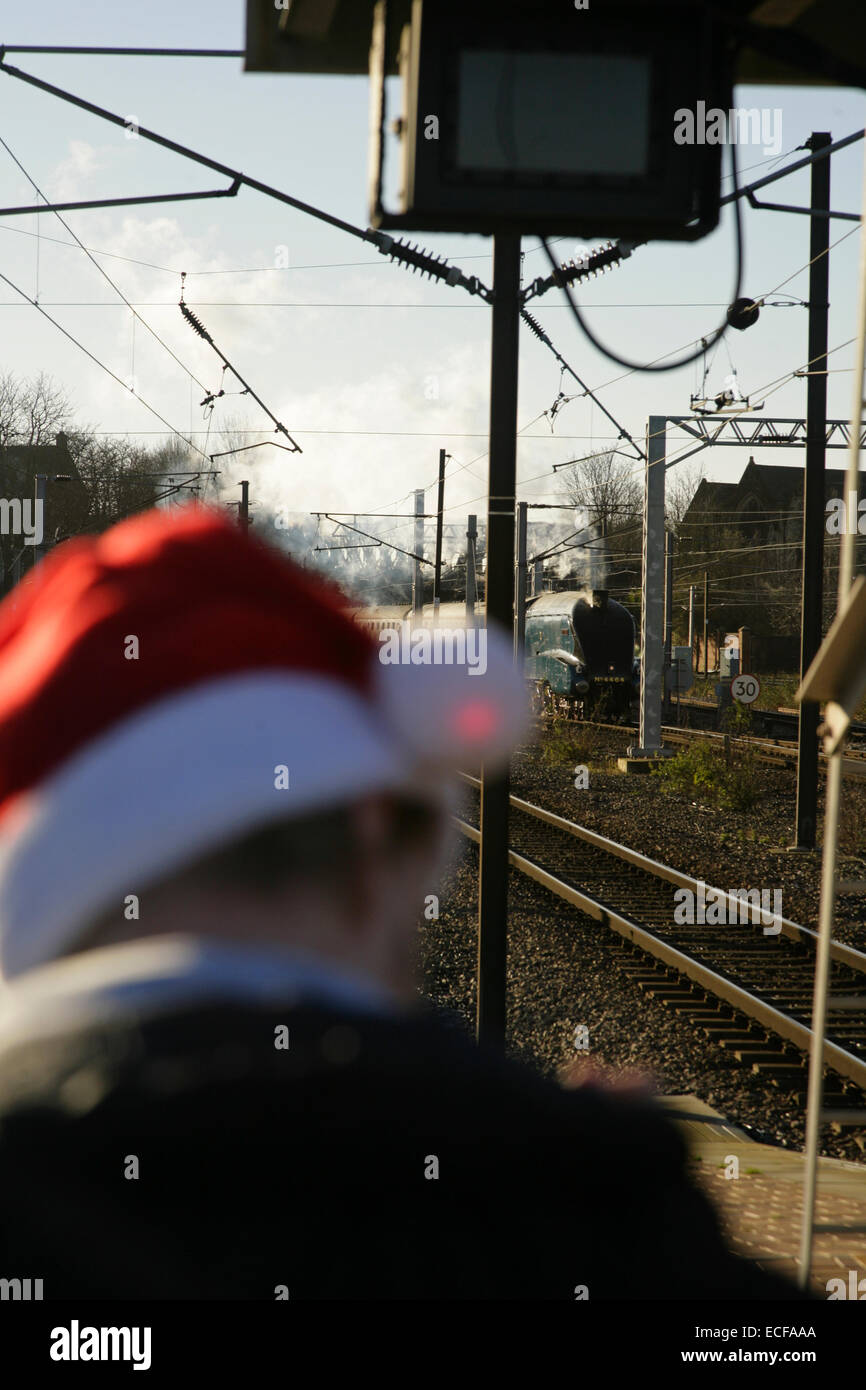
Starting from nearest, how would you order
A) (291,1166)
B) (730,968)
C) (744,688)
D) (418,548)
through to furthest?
(291,1166) < (730,968) < (744,688) < (418,548)

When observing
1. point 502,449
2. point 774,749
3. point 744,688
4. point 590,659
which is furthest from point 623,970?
point 590,659

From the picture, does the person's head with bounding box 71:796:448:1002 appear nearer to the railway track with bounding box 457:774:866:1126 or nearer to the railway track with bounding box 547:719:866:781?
the railway track with bounding box 457:774:866:1126

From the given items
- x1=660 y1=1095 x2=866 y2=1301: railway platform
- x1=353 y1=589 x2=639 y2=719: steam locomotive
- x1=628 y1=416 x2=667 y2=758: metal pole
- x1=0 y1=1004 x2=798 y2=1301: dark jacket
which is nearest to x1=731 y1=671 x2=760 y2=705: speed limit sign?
x1=628 y1=416 x2=667 y2=758: metal pole

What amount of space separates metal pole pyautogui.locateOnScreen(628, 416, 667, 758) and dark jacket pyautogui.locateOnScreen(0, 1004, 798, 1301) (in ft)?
69.3

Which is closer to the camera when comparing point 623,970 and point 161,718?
point 161,718

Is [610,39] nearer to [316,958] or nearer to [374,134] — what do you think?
[374,134]

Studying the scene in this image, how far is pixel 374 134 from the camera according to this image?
8.23ft

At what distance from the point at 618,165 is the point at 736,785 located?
16.4 meters

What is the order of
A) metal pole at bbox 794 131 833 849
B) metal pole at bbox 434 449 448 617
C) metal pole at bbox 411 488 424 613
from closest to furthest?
metal pole at bbox 794 131 833 849 < metal pole at bbox 434 449 448 617 < metal pole at bbox 411 488 424 613

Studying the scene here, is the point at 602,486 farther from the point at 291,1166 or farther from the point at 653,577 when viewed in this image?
the point at 291,1166

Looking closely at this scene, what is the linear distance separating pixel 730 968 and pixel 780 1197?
13.8ft

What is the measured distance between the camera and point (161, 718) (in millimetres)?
665

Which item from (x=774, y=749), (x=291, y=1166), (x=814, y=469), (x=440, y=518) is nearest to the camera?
(x=291, y=1166)

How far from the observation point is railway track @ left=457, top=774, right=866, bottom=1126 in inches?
280
